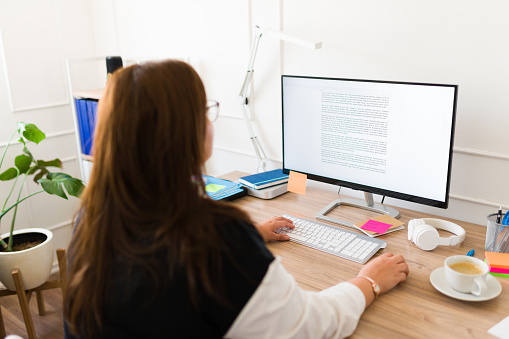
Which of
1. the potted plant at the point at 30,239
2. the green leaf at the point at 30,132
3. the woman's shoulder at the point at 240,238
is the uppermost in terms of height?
the green leaf at the point at 30,132

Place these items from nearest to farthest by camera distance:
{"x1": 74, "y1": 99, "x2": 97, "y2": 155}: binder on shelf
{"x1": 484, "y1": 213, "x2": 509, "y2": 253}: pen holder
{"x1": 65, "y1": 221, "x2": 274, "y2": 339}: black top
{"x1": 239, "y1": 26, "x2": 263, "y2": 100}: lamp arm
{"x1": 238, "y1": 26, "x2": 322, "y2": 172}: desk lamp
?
{"x1": 65, "y1": 221, "x2": 274, "y2": 339}: black top < {"x1": 484, "y1": 213, "x2": 509, "y2": 253}: pen holder < {"x1": 238, "y1": 26, "x2": 322, "y2": 172}: desk lamp < {"x1": 239, "y1": 26, "x2": 263, "y2": 100}: lamp arm < {"x1": 74, "y1": 99, "x2": 97, "y2": 155}: binder on shelf

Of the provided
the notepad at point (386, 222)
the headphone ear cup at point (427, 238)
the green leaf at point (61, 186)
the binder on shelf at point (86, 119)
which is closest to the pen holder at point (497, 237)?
the headphone ear cup at point (427, 238)

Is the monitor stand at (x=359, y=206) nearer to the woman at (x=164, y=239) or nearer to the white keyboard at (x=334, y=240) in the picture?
the white keyboard at (x=334, y=240)

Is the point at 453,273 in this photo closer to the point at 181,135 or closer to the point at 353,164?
the point at 353,164

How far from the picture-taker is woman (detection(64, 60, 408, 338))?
0.83 meters

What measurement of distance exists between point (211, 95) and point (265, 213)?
0.80 metres

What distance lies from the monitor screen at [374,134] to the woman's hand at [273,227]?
0.24 meters

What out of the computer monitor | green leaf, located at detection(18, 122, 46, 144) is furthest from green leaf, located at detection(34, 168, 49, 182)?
the computer monitor

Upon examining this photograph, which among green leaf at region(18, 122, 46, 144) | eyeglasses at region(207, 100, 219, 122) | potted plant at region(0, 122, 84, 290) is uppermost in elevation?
eyeglasses at region(207, 100, 219, 122)

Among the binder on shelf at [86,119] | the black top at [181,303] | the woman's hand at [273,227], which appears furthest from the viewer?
the binder on shelf at [86,119]

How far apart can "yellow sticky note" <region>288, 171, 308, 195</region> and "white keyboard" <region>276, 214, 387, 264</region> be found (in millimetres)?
182

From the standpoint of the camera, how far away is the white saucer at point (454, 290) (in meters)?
1.11

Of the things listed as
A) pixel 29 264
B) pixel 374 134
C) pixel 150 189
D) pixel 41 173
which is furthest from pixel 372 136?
pixel 29 264

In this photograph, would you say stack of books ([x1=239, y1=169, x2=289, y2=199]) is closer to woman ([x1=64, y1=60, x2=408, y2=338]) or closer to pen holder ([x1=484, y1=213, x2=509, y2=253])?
pen holder ([x1=484, y1=213, x2=509, y2=253])
